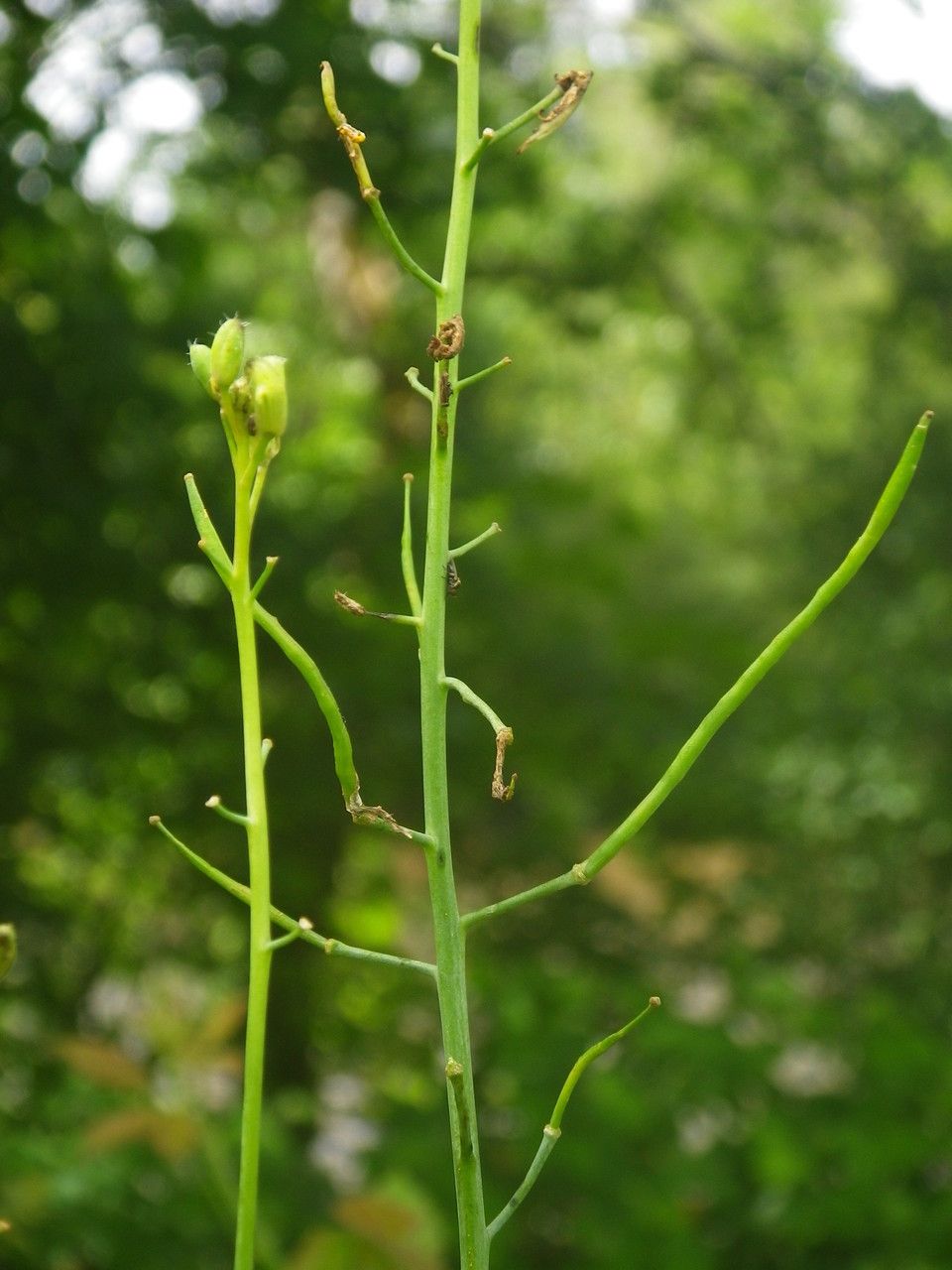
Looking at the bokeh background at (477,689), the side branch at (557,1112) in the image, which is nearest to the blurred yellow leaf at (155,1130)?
the bokeh background at (477,689)

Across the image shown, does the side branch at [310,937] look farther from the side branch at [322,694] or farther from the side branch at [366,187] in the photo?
the side branch at [366,187]

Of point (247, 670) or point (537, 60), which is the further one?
point (537, 60)

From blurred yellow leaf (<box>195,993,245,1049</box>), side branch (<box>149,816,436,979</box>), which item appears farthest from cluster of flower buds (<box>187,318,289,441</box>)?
blurred yellow leaf (<box>195,993,245,1049</box>)

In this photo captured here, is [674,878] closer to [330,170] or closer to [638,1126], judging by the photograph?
[638,1126]

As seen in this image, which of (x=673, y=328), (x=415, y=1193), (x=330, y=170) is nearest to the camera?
(x=415, y=1193)

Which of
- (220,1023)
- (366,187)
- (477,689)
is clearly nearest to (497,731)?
(366,187)

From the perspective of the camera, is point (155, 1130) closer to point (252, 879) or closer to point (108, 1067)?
point (108, 1067)

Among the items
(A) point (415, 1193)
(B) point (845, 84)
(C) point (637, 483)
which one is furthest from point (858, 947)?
(C) point (637, 483)
